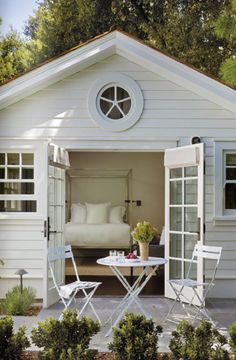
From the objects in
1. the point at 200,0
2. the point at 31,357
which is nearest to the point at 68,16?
the point at 200,0

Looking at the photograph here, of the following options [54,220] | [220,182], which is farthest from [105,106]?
→ [220,182]

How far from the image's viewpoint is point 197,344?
4.59 meters

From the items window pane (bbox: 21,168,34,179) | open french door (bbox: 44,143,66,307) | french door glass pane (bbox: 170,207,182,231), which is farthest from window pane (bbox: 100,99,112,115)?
french door glass pane (bbox: 170,207,182,231)

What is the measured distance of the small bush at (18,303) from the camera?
23.8 ft

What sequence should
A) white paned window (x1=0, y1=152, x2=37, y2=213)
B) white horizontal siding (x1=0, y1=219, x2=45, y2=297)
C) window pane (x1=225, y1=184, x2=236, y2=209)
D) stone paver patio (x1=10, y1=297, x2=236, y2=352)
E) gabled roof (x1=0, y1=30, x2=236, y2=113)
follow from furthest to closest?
window pane (x1=225, y1=184, x2=236, y2=209) → white paned window (x1=0, y1=152, x2=37, y2=213) → white horizontal siding (x1=0, y1=219, x2=45, y2=297) → gabled roof (x1=0, y1=30, x2=236, y2=113) → stone paver patio (x1=10, y1=297, x2=236, y2=352)

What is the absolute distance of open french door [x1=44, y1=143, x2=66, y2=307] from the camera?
7.58 meters

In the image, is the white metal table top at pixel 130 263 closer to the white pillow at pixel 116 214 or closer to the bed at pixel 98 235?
the bed at pixel 98 235

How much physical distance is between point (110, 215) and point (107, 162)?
120cm

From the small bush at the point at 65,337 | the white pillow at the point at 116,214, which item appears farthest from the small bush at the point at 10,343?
the white pillow at the point at 116,214

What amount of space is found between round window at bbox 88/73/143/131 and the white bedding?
357 cm

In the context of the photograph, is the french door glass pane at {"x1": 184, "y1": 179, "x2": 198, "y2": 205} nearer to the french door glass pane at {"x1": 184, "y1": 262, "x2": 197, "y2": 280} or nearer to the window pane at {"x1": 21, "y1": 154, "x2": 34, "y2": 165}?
the french door glass pane at {"x1": 184, "y1": 262, "x2": 197, "y2": 280}

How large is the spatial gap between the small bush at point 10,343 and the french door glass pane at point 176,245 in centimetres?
400

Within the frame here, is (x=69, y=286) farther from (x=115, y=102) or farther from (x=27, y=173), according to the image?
(x=115, y=102)

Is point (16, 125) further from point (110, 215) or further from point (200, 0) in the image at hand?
point (200, 0)
